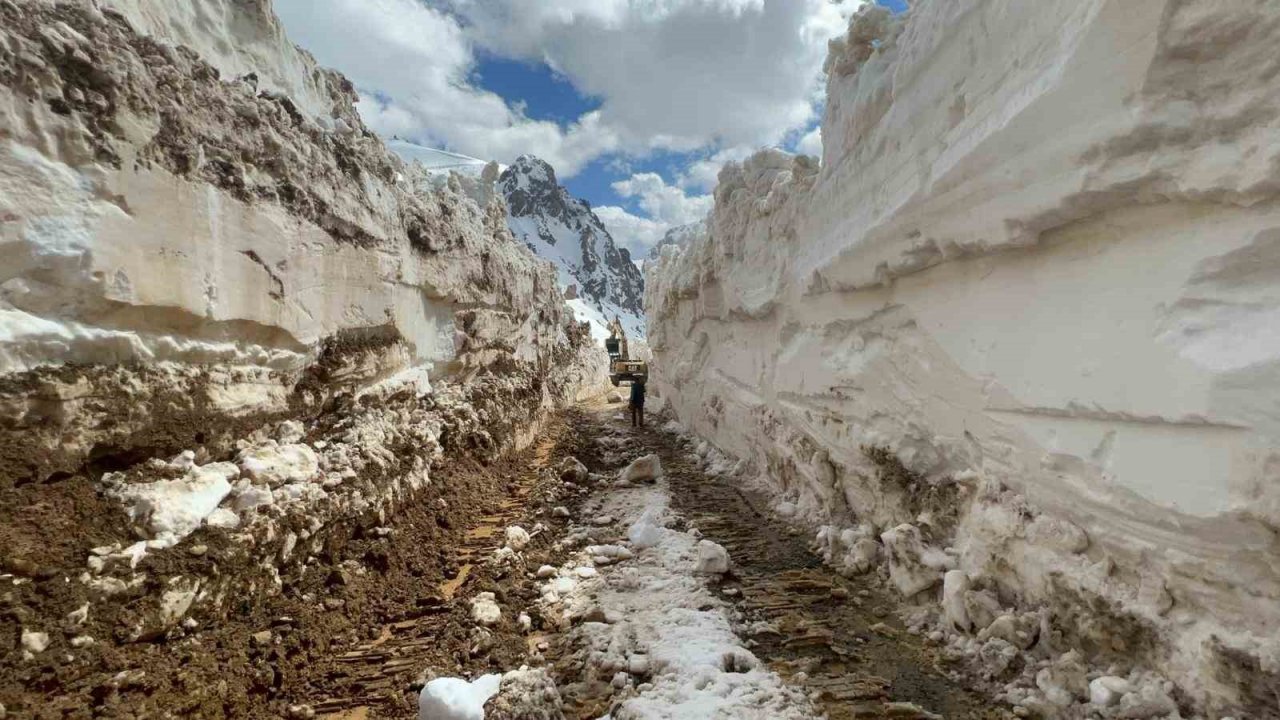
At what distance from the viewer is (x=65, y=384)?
9.60 feet

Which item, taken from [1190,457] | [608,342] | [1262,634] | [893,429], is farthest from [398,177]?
[608,342]

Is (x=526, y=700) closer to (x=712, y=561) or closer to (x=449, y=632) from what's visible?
(x=449, y=632)

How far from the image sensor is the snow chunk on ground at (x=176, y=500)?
10.4 ft

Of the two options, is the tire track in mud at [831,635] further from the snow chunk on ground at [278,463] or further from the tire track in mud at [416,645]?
the snow chunk on ground at [278,463]

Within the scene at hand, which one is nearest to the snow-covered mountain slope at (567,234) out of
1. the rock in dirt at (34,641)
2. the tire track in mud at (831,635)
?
the tire track in mud at (831,635)

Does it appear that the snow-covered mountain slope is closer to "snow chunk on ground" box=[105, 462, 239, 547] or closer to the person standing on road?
the person standing on road

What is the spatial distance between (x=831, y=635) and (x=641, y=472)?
4.97 metres

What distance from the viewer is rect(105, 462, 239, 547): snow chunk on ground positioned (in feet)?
10.4

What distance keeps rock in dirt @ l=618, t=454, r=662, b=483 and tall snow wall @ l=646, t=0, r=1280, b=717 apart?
3655 mm

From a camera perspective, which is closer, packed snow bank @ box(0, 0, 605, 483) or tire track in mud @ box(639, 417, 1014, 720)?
packed snow bank @ box(0, 0, 605, 483)

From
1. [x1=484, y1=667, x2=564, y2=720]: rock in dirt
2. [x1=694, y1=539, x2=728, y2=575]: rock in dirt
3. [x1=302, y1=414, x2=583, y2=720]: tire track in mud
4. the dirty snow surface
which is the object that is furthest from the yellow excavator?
[x1=484, y1=667, x2=564, y2=720]: rock in dirt

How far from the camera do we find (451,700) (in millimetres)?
3285

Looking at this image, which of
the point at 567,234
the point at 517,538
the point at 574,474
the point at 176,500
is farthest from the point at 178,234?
the point at 567,234

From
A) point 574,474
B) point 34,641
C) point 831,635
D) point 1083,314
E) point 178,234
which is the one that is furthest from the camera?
point 574,474
